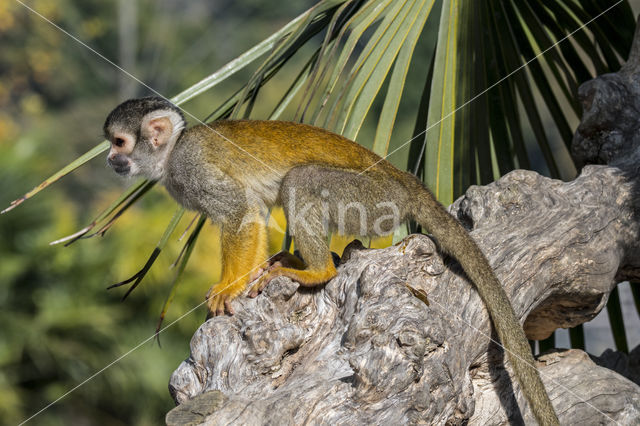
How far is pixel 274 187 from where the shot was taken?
281cm

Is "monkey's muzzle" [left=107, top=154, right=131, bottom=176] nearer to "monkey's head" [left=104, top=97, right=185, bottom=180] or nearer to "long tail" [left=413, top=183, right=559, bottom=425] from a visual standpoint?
"monkey's head" [left=104, top=97, right=185, bottom=180]

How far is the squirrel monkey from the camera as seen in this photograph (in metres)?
2.45

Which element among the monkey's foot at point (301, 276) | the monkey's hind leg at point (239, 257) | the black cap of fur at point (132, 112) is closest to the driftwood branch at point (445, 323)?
the monkey's foot at point (301, 276)

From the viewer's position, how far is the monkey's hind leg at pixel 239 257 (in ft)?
8.25

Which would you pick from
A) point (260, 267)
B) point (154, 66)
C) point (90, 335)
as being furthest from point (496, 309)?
point (154, 66)

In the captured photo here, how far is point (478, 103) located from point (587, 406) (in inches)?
54.2

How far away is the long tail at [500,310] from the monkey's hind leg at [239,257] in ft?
2.58

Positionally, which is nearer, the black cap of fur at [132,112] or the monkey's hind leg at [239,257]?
the monkey's hind leg at [239,257]

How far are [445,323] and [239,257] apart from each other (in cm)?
100

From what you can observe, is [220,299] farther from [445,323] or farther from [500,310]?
[500,310]

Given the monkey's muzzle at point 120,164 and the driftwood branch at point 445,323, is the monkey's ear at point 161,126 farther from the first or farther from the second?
the driftwood branch at point 445,323

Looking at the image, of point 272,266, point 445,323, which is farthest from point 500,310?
point 272,266

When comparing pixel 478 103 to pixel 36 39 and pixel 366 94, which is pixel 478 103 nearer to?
pixel 366 94

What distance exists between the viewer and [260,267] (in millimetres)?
2633
